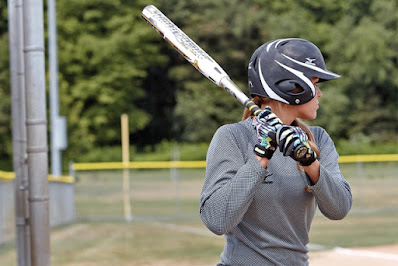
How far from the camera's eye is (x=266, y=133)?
2.43 metres

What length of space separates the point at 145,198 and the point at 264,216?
22782mm

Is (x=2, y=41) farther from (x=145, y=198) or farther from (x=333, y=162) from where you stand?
(x=333, y=162)

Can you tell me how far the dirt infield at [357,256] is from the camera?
34.1ft

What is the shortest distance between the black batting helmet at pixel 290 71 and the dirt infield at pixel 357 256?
775 centimetres

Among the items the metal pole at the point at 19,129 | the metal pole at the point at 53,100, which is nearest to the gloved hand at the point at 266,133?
the metal pole at the point at 19,129

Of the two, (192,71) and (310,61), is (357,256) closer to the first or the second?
(310,61)

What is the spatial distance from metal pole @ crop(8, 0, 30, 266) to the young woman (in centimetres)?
223

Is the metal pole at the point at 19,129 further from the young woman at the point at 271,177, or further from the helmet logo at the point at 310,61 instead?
the helmet logo at the point at 310,61

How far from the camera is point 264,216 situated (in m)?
2.60

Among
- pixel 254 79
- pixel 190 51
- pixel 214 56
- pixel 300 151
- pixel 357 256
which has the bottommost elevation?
pixel 357 256

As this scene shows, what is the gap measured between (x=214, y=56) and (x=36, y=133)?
129 feet

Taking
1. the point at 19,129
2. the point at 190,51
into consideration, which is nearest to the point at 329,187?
the point at 190,51

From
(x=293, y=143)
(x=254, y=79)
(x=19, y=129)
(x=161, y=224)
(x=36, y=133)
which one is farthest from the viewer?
(x=161, y=224)

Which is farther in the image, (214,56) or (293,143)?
(214,56)
